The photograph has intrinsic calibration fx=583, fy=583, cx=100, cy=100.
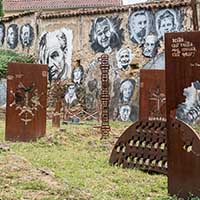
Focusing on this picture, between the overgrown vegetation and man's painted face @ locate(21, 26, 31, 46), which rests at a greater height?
man's painted face @ locate(21, 26, 31, 46)

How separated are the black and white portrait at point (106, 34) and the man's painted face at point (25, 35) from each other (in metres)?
3.30

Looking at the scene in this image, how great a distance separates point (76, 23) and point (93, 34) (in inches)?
39.7

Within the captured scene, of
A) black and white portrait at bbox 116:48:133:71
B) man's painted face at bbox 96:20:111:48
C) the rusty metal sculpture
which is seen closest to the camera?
the rusty metal sculpture

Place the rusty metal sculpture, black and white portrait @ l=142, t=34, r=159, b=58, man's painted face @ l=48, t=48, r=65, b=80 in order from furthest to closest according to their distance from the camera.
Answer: man's painted face @ l=48, t=48, r=65, b=80 → black and white portrait @ l=142, t=34, r=159, b=58 → the rusty metal sculpture

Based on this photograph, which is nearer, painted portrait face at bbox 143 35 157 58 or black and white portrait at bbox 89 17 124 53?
painted portrait face at bbox 143 35 157 58

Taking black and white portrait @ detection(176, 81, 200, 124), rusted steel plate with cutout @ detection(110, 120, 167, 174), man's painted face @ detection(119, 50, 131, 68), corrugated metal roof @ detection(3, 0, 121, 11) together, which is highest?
corrugated metal roof @ detection(3, 0, 121, 11)

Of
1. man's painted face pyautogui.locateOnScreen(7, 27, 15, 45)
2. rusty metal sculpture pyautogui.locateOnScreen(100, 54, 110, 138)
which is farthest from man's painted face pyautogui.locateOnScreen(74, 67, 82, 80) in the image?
rusty metal sculpture pyautogui.locateOnScreen(100, 54, 110, 138)

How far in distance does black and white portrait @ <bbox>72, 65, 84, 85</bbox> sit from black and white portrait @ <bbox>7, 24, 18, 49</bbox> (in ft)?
12.0

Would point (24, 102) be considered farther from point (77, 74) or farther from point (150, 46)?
point (77, 74)

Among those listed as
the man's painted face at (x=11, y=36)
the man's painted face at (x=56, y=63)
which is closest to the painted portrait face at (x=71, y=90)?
A: the man's painted face at (x=56, y=63)

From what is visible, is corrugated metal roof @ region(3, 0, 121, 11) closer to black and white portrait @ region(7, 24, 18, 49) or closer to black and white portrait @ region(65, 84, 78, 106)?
black and white portrait @ region(7, 24, 18, 49)

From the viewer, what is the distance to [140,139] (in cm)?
920

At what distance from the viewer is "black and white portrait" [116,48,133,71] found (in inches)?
755

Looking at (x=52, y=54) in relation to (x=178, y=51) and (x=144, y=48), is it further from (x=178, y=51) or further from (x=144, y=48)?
(x=178, y=51)
